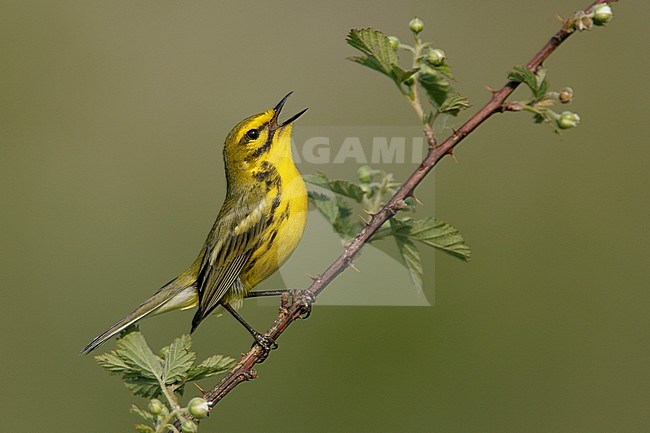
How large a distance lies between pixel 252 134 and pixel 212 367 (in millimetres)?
1705

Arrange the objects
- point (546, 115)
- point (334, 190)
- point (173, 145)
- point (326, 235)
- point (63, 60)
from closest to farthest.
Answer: point (546, 115), point (334, 190), point (326, 235), point (173, 145), point (63, 60)

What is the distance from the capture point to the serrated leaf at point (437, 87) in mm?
2221

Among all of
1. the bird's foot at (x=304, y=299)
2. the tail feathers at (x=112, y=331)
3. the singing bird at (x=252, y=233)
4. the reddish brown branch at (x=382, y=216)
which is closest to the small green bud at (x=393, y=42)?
the reddish brown branch at (x=382, y=216)

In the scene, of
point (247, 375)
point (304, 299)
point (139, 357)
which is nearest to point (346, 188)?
point (304, 299)

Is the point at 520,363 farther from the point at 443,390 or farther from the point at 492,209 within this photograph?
the point at 492,209

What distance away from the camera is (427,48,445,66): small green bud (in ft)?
7.20

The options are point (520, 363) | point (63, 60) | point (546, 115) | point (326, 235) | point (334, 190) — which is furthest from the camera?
point (63, 60)

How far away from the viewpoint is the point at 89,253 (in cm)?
712

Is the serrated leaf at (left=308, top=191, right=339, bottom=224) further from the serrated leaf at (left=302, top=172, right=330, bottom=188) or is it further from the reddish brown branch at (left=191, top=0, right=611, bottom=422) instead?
the reddish brown branch at (left=191, top=0, right=611, bottom=422)

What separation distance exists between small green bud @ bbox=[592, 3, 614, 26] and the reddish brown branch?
0.02 m

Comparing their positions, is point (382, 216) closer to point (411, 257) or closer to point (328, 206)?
point (411, 257)

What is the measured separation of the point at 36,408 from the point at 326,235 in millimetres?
3120

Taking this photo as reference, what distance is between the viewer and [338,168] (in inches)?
137

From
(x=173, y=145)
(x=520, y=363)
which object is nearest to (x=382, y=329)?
(x=520, y=363)
